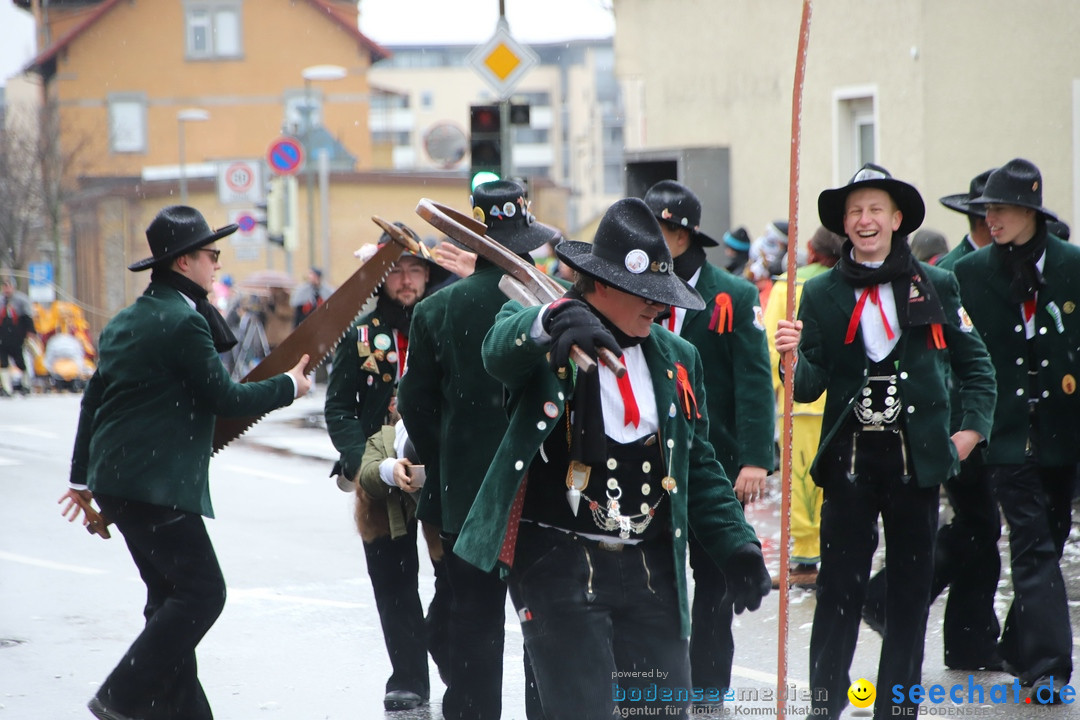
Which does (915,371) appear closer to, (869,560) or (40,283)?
(869,560)

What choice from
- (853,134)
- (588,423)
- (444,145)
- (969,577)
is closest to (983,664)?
(969,577)

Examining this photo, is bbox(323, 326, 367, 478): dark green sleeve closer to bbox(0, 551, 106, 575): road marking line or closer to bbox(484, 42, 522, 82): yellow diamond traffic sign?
bbox(0, 551, 106, 575): road marking line

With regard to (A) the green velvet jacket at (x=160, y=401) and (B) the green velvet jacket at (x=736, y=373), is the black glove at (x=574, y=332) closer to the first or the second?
(A) the green velvet jacket at (x=160, y=401)

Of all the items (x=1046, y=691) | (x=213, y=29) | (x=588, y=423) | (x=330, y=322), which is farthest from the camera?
(x=213, y=29)

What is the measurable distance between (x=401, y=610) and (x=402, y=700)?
14.8 inches

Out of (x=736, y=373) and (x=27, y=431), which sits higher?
(x=736, y=373)

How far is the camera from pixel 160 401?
18.5ft

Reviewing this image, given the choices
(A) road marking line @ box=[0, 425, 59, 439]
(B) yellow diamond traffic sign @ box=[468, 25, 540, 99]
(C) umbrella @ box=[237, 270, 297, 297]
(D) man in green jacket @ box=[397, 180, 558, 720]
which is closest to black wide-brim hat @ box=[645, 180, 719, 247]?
(D) man in green jacket @ box=[397, 180, 558, 720]

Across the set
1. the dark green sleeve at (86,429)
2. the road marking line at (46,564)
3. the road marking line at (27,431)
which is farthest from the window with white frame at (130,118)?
the dark green sleeve at (86,429)

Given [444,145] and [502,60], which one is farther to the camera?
[444,145]

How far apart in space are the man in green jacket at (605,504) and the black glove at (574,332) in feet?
0.56

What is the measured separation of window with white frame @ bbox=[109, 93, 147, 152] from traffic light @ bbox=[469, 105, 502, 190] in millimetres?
46884

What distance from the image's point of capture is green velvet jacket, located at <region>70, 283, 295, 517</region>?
5.58m

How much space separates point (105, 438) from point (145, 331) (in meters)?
0.44
